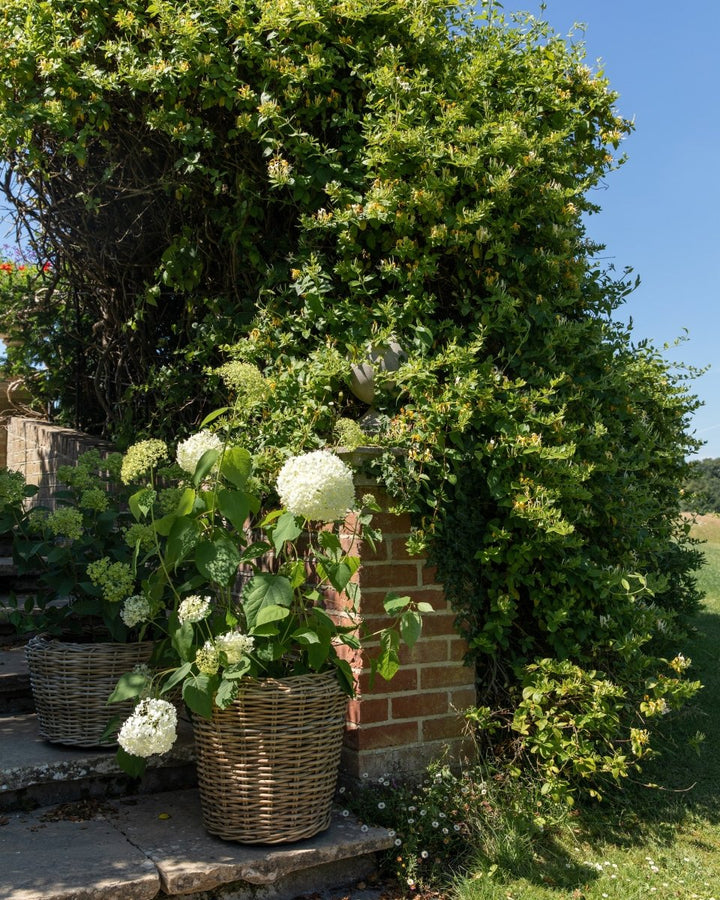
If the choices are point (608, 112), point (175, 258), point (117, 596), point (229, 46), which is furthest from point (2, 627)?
point (608, 112)

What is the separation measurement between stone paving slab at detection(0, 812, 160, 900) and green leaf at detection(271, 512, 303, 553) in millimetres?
967

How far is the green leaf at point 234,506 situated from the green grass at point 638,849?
52.6 inches

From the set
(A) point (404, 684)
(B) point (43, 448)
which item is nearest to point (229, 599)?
(A) point (404, 684)

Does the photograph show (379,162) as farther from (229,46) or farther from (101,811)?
(101,811)

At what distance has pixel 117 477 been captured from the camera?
3533mm

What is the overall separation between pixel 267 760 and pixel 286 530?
692 mm

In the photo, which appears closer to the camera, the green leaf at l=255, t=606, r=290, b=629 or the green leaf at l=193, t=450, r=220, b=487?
the green leaf at l=255, t=606, r=290, b=629

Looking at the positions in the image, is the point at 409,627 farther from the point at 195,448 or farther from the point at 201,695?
the point at 195,448

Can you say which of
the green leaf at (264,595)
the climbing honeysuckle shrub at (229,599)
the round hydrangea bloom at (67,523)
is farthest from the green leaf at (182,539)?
the round hydrangea bloom at (67,523)

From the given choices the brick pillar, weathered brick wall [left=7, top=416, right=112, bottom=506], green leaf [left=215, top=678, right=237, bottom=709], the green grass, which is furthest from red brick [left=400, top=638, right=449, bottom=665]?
weathered brick wall [left=7, top=416, right=112, bottom=506]

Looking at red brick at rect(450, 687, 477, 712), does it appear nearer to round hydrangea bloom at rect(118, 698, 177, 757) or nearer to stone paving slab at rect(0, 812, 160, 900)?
round hydrangea bloom at rect(118, 698, 177, 757)

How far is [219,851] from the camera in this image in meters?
2.54

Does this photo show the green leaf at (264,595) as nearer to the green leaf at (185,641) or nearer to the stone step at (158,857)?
the green leaf at (185,641)

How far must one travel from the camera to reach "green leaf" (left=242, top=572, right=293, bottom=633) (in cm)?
253
